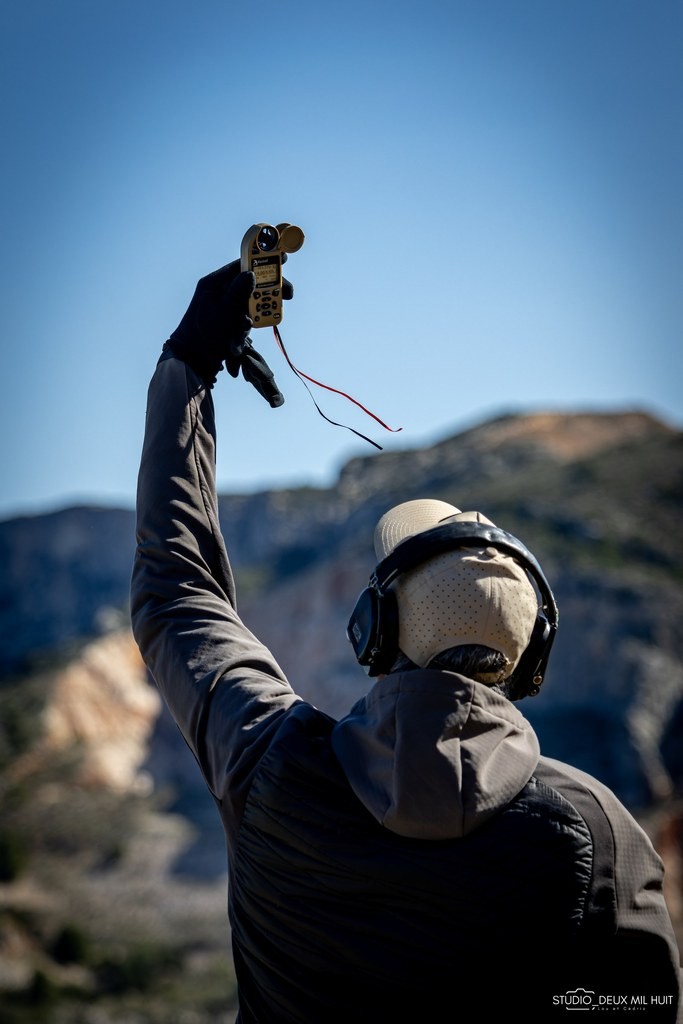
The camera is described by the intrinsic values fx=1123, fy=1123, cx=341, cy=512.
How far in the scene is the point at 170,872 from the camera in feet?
109

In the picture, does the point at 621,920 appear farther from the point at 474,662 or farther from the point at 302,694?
the point at 302,694

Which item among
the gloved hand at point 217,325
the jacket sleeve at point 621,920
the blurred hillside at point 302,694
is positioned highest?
the gloved hand at point 217,325

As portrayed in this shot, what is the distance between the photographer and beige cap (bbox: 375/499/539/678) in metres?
1.57

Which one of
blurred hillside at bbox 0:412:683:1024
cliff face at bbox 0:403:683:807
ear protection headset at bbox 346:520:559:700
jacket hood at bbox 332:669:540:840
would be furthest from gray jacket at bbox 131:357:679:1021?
cliff face at bbox 0:403:683:807

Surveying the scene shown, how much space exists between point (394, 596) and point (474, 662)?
15 centimetres

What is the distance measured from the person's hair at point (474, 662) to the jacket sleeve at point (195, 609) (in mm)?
241

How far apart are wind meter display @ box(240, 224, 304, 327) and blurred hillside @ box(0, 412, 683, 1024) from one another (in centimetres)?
2271

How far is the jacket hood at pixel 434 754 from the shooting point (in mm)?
1436

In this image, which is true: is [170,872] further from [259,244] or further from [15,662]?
[259,244]

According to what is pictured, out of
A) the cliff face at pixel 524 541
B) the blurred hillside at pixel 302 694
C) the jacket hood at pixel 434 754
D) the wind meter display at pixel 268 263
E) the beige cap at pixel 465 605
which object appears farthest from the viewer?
the cliff face at pixel 524 541

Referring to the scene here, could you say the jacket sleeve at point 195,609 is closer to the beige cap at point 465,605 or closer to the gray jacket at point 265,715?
the gray jacket at point 265,715

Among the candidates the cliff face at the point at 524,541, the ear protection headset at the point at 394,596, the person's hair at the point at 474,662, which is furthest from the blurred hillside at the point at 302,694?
the person's hair at the point at 474,662

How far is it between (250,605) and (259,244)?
4600 centimetres

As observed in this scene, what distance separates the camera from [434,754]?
1441 millimetres
